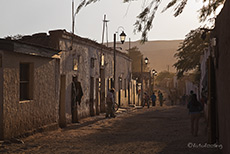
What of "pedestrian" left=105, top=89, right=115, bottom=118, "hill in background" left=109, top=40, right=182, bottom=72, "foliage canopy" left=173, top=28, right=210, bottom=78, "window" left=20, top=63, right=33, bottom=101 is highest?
"hill in background" left=109, top=40, right=182, bottom=72

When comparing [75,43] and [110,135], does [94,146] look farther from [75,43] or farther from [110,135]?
[75,43]

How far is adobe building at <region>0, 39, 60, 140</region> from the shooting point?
32.1 ft

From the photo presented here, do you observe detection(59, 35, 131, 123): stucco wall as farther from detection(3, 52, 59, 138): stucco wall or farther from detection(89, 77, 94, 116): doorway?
detection(3, 52, 59, 138): stucco wall

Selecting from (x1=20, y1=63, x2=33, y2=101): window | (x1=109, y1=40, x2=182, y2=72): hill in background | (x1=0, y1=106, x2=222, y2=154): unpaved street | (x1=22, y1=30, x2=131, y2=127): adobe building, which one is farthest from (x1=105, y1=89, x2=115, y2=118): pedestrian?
(x1=109, y1=40, x2=182, y2=72): hill in background

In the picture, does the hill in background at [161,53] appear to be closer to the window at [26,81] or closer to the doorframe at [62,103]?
the doorframe at [62,103]

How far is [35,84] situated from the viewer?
11.7m

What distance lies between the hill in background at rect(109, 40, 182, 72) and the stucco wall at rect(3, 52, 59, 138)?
133m

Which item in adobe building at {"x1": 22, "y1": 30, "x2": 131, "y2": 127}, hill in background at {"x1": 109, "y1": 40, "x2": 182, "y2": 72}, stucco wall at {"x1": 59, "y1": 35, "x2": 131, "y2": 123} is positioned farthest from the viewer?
hill in background at {"x1": 109, "y1": 40, "x2": 182, "y2": 72}

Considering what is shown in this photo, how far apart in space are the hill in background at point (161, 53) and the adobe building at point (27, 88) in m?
133

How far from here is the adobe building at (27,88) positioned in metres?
9.78

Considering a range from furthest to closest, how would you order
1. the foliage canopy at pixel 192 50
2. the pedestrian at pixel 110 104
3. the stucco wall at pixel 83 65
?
1. the foliage canopy at pixel 192 50
2. the pedestrian at pixel 110 104
3. the stucco wall at pixel 83 65

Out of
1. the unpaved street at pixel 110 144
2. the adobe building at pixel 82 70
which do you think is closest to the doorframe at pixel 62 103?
the adobe building at pixel 82 70

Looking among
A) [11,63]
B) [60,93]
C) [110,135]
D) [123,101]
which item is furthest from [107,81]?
[11,63]

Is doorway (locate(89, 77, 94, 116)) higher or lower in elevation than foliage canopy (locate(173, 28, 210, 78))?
lower
